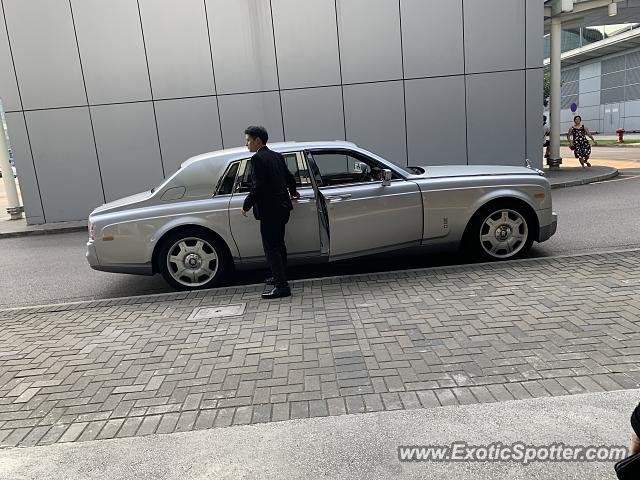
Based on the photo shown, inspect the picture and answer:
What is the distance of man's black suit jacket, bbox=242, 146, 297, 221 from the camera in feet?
16.9

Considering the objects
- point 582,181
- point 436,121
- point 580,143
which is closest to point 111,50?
point 436,121

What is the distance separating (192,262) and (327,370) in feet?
9.06

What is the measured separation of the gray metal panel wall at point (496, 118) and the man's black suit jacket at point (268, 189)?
29.7 feet

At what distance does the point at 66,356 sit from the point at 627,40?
48141 millimetres

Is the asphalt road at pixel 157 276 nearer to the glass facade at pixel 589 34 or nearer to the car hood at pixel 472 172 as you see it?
the car hood at pixel 472 172

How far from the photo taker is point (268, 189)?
5180 mm

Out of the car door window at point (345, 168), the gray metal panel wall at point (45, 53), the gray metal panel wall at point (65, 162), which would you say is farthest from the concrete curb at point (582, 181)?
the gray metal panel wall at point (45, 53)

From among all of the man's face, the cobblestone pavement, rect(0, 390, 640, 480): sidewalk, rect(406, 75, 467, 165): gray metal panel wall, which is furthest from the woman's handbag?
rect(406, 75, 467, 165): gray metal panel wall

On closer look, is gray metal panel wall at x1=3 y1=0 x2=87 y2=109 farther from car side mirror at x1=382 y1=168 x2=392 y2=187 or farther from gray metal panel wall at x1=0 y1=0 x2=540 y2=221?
car side mirror at x1=382 y1=168 x2=392 y2=187

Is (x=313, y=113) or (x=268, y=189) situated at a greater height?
(x=313, y=113)

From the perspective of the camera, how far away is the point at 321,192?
5.71m

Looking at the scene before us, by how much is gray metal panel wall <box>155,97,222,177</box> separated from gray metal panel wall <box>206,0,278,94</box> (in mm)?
642

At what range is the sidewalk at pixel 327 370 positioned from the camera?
112 inches

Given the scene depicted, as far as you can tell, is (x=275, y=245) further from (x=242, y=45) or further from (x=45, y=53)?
(x=45, y=53)
